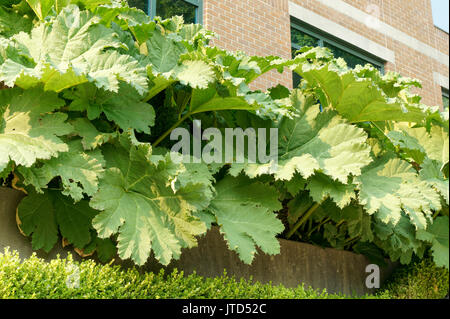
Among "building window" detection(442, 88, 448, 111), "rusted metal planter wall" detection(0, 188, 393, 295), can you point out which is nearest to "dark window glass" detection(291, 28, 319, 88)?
"rusted metal planter wall" detection(0, 188, 393, 295)

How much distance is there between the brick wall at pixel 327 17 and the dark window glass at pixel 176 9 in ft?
0.60

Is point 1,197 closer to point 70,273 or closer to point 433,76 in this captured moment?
point 70,273

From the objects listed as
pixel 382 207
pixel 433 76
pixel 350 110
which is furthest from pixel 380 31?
pixel 382 207

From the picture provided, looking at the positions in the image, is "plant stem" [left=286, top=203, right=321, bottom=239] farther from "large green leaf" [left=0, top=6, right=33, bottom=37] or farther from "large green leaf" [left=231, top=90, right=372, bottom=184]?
"large green leaf" [left=0, top=6, right=33, bottom=37]

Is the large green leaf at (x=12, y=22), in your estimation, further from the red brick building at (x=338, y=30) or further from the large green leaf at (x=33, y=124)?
the red brick building at (x=338, y=30)

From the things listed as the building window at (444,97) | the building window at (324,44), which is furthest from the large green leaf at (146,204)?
the building window at (444,97)

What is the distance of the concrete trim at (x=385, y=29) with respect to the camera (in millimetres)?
8633

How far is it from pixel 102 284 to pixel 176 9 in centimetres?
444

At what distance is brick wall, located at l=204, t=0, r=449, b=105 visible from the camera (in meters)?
6.78

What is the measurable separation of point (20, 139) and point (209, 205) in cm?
128

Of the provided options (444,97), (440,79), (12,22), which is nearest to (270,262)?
(12,22)

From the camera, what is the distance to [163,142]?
3.92 m

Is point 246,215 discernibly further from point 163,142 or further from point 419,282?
point 419,282
